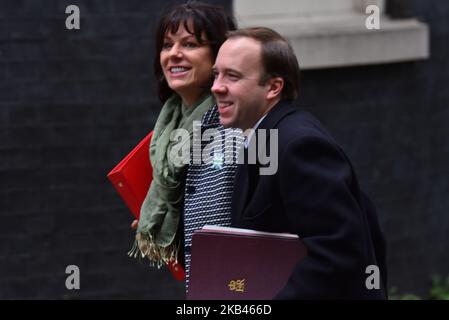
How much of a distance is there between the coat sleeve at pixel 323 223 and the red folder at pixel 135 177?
1182 millimetres

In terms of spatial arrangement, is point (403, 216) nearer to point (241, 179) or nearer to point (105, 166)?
point (105, 166)

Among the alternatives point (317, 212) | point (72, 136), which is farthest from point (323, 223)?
point (72, 136)

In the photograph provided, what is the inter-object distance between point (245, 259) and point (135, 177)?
1.20 m

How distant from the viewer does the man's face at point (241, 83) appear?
11.9ft

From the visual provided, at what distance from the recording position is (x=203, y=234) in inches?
138

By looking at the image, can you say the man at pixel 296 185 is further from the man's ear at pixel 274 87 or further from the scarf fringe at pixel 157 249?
the scarf fringe at pixel 157 249

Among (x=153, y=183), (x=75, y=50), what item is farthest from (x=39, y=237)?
(x=153, y=183)

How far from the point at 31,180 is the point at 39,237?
361 millimetres

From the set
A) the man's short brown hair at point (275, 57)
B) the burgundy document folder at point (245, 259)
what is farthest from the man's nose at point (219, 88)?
the burgundy document folder at point (245, 259)

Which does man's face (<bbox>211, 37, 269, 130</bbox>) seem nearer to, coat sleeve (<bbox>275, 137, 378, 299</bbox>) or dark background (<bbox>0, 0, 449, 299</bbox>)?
coat sleeve (<bbox>275, 137, 378, 299</bbox>)

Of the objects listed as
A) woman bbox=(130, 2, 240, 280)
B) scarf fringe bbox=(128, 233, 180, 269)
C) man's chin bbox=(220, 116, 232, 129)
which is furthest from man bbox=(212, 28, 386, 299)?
scarf fringe bbox=(128, 233, 180, 269)

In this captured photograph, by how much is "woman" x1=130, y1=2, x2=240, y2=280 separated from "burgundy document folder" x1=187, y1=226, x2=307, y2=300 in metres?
0.39

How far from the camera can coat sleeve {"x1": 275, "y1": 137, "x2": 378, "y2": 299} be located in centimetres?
335
